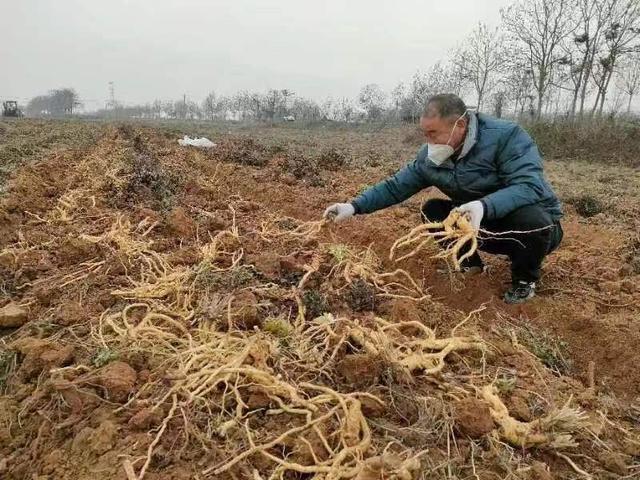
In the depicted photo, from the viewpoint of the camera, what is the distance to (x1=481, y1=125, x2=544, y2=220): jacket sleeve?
10.2 ft

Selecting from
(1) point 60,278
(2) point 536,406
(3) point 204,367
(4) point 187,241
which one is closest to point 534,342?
(2) point 536,406

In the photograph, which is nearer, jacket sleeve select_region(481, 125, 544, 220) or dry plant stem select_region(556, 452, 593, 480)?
dry plant stem select_region(556, 452, 593, 480)

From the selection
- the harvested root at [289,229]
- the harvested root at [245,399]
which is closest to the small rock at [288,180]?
the harvested root at [289,229]

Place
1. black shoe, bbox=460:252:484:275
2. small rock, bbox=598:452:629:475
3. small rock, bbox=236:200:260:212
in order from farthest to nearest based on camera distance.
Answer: small rock, bbox=236:200:260:212 < black shoe, bbox=460:252:484:275 < small rock, bbox=598:452:629:475

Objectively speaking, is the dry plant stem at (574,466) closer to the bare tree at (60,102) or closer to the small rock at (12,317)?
the small rock at (12,317)

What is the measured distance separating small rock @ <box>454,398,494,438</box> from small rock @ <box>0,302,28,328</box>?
233cm

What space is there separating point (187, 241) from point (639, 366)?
3.18m

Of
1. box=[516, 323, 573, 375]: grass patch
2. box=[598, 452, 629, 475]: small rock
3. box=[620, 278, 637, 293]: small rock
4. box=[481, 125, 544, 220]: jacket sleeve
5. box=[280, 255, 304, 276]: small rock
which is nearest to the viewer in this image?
box=[598, 452, 629, 475]: small rock

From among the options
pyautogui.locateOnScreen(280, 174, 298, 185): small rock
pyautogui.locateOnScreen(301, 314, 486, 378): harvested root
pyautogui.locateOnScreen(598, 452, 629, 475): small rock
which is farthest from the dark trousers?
pyautogui.locateOnScreen(280, 174, 298, 185): small rock

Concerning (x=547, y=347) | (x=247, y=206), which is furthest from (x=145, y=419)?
(x=247, y=206)

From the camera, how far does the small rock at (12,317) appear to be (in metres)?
2.83

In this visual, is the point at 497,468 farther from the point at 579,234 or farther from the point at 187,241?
the point at 579,234

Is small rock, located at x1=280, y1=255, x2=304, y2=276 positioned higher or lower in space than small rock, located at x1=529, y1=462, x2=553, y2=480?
higher

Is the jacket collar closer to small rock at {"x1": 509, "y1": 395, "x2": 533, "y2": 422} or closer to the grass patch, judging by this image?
the grass patch
